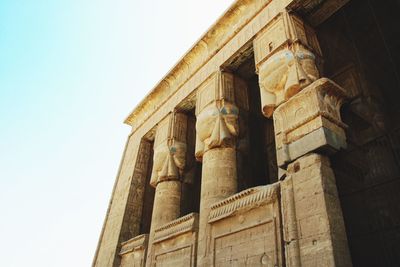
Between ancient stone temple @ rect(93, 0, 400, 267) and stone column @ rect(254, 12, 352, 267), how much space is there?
2 centimetres

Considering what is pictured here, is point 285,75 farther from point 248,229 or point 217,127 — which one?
point 248,229

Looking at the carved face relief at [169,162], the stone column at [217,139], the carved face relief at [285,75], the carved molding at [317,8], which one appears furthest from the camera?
the carved face relief at [169,162]

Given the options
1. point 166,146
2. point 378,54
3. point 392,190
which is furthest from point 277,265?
point 378,54

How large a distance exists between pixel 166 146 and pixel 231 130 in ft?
6.72

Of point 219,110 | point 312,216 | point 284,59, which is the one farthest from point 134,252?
point 284,59

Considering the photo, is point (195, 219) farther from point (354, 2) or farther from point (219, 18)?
point (354, 2)

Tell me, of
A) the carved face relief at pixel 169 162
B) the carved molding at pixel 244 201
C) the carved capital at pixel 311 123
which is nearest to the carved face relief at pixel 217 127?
the carved face relief at pixel 169 162

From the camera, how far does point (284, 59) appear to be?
4590mm

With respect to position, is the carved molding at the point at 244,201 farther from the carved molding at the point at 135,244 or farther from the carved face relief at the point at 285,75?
the carved molding at the point at 135,244

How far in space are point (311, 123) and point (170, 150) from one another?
12.6 ft

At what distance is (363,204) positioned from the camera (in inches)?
183

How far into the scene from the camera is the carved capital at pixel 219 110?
555 centimetres

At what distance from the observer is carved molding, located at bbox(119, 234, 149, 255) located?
616 centimetres

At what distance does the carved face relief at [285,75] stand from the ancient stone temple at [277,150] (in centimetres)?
2
